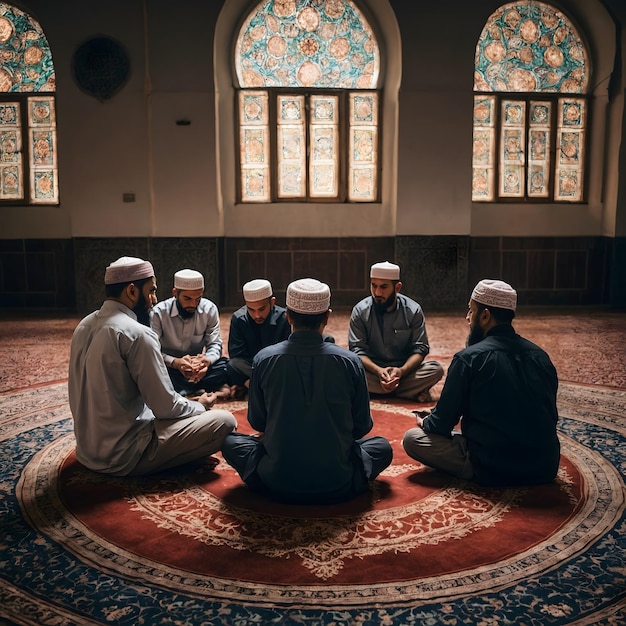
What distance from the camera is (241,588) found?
6.75 ft

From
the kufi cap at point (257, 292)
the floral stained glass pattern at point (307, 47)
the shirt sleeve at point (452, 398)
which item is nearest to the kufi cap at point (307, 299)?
the shirt sleeve at point (452, 398)

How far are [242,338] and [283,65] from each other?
467 centimetres

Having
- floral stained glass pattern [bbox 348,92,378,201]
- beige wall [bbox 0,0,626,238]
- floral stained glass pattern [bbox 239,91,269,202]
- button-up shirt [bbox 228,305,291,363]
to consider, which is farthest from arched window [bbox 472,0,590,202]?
button-up shirt [bbox 228,305,291,363]

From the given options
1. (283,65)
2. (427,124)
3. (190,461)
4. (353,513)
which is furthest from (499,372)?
(283,65)

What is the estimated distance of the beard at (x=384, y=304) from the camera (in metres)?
4.19

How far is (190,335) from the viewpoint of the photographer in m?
4.23

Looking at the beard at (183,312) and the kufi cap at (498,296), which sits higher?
the kufi cap at (498,296)

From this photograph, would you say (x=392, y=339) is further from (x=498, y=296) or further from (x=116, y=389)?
(x=116, y=389)

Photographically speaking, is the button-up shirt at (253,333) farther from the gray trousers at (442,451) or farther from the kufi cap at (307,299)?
the kufi cap at (307,299)

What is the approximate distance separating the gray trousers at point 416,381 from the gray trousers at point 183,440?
141 cm

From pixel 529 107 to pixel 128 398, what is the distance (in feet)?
21.8

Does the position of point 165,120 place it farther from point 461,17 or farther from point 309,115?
point 461,17

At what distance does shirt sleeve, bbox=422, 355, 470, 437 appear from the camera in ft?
8.84

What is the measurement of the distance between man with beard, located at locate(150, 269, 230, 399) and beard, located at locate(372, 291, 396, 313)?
99 centimetres
